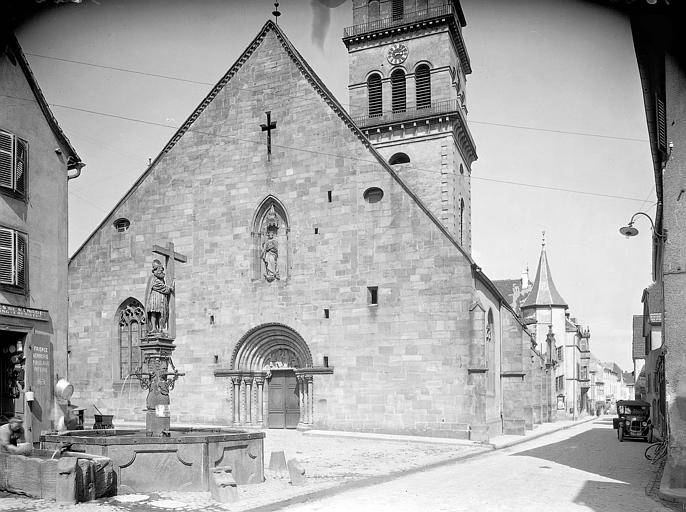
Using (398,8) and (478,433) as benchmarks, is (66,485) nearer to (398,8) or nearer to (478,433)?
(478,433)

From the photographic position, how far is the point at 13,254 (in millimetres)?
19172

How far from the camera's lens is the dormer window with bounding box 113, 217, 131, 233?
3086cm

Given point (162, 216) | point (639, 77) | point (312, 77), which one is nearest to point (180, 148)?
point (162, 216)

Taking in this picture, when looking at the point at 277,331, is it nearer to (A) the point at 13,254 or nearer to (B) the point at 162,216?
(B) the point at 162,216

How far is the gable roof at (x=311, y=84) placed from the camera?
26.4 metres

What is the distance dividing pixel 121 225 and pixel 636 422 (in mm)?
22131

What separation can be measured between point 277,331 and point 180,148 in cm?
866

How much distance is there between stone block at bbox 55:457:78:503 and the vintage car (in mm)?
23884

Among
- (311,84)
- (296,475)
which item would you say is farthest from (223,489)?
(311,84)

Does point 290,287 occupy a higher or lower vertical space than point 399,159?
lower

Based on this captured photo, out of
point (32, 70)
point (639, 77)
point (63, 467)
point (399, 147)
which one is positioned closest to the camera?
point (63, 467)

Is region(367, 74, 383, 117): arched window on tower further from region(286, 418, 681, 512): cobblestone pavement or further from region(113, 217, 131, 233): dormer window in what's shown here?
region(286, 418, 681, 512): cobblestone pavement

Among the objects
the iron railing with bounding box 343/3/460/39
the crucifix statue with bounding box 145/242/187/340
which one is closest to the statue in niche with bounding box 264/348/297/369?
the crucifix statue with bounding box 145/242/187/340

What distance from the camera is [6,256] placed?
19.0 meters
